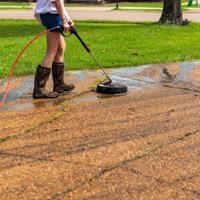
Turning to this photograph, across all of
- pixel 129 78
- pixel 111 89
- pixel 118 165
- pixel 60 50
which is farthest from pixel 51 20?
pixel 118 165

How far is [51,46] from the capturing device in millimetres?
6418

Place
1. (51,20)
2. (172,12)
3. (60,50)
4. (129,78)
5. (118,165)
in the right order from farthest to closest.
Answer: (172,12) < (129,78) < (60,50) < (51,20) < (118,165)

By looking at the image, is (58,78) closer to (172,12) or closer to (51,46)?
(51,46)

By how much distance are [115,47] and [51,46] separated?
4.69 metres

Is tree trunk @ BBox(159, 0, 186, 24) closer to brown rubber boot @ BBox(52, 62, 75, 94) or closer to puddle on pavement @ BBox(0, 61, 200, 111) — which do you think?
puddle on pavement @ BBox(0, 61, 200, 111)

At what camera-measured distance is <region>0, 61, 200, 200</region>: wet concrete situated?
374cm

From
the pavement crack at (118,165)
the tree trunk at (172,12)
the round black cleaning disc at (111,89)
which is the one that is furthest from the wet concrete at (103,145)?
the tree trunk at (172,12)

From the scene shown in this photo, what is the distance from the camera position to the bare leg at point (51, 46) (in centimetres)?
639

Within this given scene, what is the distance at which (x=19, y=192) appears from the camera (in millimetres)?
3652

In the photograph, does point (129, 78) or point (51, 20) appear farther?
point (129, 78)

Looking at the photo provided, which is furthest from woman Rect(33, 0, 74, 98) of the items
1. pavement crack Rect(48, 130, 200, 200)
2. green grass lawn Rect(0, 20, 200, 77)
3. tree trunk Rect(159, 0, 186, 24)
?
tree trunk Rect(159, 0, 186, 24)

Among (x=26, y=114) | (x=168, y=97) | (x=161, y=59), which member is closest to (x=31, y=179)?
(x=26, y=114)

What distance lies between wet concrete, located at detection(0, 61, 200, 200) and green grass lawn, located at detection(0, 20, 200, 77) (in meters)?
1.96

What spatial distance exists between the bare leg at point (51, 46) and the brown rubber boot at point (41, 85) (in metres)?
0.07
